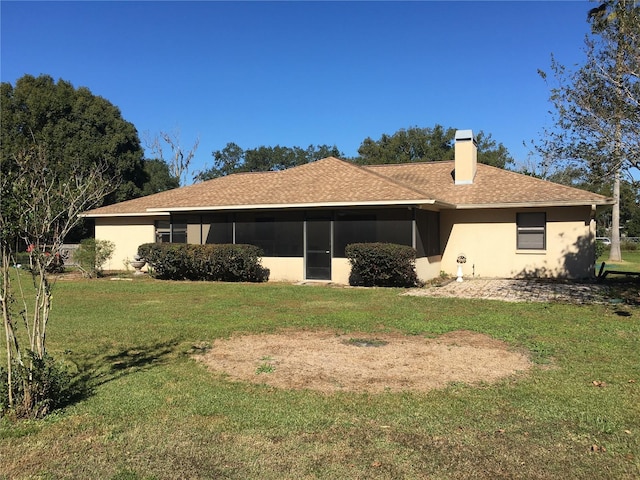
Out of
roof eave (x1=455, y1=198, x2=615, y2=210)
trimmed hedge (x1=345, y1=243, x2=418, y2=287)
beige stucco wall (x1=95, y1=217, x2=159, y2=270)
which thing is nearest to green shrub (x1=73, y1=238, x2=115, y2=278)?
beige stucco wall (x1=95, y1=217, x2=159, y2=270)

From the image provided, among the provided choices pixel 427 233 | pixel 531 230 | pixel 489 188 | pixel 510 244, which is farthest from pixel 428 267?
pixel 489 188

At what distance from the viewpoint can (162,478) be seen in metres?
3.30

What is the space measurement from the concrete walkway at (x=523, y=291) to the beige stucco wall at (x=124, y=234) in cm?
1219

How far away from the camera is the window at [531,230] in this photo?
16234mm

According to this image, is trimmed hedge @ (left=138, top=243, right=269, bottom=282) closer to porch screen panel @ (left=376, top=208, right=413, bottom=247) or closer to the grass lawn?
porch screen panel @ (left=376, top=208, right=413, bottom=247)

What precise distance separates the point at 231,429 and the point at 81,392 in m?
1.94

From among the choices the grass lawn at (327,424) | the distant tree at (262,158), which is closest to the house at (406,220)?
the grass lawn at (327,424)

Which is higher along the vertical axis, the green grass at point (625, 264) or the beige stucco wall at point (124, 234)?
the beige stucco wall at point (124, 234)

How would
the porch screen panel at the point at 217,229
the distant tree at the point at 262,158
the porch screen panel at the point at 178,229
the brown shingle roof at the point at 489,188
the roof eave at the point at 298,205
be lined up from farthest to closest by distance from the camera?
1. the distant tree at the point at 262,158
2. the porch screen panel at the point at 178,229
3. the porch screen panel at the point at 217,229
4. the brown shingle roof at the point at 489,188
5. the roof eave at the point at 298,205

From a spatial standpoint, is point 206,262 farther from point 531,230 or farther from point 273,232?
point 531,230

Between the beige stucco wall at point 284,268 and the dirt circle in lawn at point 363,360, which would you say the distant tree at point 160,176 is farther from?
the dirt circle in lawn at point 363,360

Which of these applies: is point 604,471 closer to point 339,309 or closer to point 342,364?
point 342,364

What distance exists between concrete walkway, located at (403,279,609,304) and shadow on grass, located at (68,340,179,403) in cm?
754

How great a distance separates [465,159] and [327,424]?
15967 millimetres
